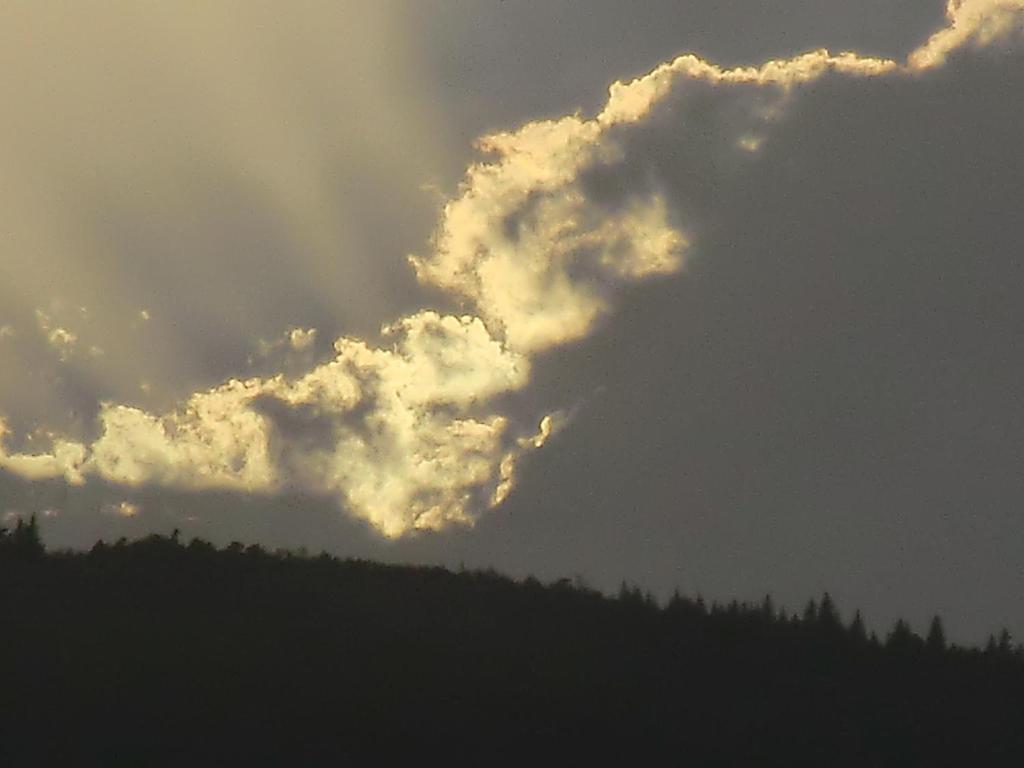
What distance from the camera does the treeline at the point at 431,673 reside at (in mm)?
82562

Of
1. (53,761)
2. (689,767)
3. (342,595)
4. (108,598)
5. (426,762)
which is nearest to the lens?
(53,761)

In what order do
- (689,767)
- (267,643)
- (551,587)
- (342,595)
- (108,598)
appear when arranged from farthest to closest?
(551,587), (342,595), (108,598), (267,643), (689,767)

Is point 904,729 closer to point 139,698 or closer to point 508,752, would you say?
point 508,752

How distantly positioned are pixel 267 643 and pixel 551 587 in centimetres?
2727

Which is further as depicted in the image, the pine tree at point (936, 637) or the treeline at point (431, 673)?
the pine tree at point (936, 637)

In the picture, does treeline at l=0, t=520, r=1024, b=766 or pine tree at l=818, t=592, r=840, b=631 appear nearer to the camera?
treeline at l=0, t=520, r=1024, b=766

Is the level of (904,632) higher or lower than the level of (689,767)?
higher

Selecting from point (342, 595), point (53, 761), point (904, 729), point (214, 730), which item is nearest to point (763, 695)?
point (904, 729)

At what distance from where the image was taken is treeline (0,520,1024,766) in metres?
82.6

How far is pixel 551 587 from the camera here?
120m

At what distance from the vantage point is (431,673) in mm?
93188

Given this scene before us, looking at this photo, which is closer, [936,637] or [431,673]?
[431,673]

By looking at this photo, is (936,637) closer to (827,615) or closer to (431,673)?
(827,615)

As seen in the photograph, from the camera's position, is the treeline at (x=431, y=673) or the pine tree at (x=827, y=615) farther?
the pine tree at (x=827, y=615)
